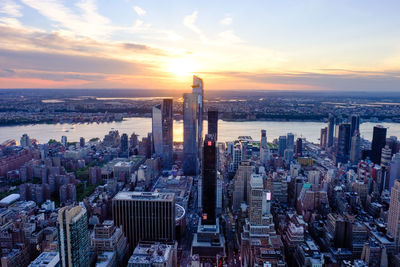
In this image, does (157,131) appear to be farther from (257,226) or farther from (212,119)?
(257,226)

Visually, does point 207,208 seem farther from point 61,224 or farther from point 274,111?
point 274,111

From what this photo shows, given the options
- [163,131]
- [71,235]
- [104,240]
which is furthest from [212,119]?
[71,235]

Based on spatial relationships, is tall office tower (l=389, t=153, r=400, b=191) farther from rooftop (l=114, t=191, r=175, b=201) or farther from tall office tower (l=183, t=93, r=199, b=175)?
rooftop (l=114, t=191, r=175, b=201)

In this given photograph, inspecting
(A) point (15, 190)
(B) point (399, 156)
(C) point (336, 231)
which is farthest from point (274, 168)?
(A) point (15, 190)

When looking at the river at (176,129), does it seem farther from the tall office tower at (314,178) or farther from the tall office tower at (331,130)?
the tall office tower at (314,178)

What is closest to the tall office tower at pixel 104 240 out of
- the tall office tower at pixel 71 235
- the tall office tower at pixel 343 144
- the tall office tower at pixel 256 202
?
the tall office tower at pixel 71 235
